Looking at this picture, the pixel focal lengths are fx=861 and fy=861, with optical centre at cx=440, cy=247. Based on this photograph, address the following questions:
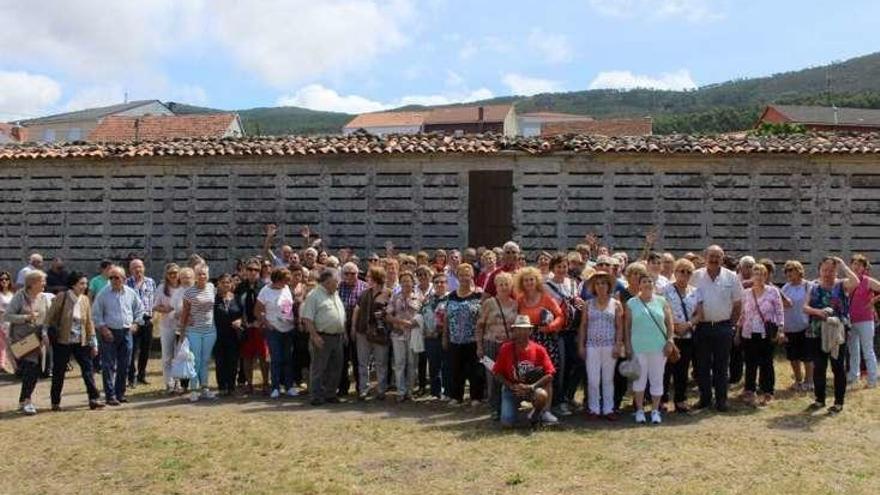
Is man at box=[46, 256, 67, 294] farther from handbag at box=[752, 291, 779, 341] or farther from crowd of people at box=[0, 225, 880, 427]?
handbag at box=[752, 291, 779, 341]

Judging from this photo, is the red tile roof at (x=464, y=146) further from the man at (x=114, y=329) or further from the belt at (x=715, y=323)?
the man at (x=114, y=329)

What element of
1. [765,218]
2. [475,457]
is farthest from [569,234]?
[475,457]

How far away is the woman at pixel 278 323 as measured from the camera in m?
10.2

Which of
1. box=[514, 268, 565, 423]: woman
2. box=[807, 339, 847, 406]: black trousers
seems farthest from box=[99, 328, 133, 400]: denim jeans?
box=[807, 339, 847, 406]: black trousers

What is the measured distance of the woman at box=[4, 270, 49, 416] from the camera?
957cm

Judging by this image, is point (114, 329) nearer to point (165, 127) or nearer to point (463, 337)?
point (463, 337)

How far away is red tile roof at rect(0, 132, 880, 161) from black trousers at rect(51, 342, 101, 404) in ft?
22.8

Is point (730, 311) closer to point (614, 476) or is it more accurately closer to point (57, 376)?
point (614, 476)

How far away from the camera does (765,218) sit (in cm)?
1495

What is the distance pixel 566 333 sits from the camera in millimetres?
9172

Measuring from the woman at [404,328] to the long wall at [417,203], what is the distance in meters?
5.79

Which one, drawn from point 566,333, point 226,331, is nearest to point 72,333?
point 226,331

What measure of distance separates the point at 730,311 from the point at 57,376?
7.41 meters

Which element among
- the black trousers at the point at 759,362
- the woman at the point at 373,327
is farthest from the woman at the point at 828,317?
the woman at the point at 373,327
